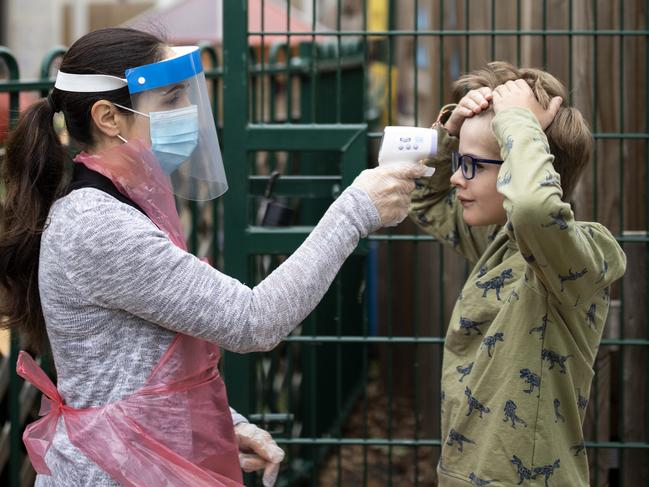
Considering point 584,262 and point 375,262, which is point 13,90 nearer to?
point 584,262

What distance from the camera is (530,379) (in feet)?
7.70

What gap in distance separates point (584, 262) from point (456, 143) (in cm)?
66

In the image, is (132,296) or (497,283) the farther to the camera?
(497,283)

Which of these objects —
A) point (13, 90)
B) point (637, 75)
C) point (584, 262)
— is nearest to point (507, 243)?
point (584, 262)

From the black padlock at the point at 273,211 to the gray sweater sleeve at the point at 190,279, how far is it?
0.94m

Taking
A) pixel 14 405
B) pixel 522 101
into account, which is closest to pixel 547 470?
pixel 522 101

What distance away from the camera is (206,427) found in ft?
7.80

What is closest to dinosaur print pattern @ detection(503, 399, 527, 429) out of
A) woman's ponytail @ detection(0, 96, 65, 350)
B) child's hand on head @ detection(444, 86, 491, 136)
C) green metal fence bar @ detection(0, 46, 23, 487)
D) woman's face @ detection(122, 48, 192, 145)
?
child's hand on head @ detection(444, 86, 491, 136)

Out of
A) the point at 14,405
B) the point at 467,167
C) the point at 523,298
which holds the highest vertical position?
the point at 467,167

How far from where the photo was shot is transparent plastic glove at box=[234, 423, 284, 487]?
8.45ft

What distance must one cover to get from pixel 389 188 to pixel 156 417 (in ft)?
2.33

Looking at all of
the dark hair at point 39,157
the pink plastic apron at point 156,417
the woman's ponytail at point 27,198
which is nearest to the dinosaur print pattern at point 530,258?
the pink plastic apron at point 156,417

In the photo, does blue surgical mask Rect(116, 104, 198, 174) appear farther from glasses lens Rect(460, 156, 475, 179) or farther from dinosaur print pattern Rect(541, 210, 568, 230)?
dinosaur print pattern Rect(541, 210, 568, 230)

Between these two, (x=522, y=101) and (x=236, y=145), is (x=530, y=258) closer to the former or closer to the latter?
(x=522, y=101)
